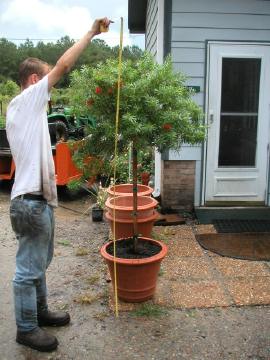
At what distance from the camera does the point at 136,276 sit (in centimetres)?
355


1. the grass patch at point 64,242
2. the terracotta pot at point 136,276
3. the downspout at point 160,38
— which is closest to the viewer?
the terracotta pot at point 136,276

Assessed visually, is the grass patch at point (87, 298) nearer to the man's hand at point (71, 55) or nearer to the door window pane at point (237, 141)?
the man's hand at point (71, 55)

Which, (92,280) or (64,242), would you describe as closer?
(92,280)

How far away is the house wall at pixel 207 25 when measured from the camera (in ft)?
18.0

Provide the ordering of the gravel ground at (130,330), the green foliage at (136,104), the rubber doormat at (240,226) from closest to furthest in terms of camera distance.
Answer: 1. the gravel ground at (130,330)
2. the green foliage at (136,104)
3. the rubber doormat at (240,226)

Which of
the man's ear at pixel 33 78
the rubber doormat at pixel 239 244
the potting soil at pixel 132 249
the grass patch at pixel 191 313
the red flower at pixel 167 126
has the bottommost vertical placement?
the grass patch at pixel 191 313

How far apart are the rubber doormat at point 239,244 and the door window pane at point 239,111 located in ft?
3.58

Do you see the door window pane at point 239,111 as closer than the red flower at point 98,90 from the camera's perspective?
No

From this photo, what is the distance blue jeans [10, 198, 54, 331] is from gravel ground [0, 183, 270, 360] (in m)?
0.28

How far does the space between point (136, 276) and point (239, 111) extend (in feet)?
10.1

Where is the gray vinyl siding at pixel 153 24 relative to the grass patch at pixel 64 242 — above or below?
above

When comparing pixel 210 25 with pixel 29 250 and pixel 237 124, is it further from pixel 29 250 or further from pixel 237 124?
pixel 29 250

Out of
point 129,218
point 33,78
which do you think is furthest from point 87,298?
point 33,78

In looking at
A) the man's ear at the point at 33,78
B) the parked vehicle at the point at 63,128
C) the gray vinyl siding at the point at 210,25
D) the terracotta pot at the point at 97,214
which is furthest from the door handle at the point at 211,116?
the man's ear at the point at 33,78
